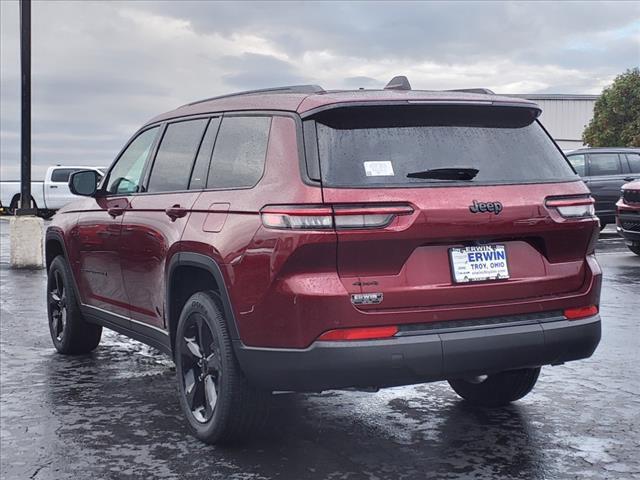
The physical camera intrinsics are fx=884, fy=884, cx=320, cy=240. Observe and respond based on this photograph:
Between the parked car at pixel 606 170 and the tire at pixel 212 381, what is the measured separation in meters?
15.7

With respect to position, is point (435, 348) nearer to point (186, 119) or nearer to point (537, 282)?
point (537, 282)

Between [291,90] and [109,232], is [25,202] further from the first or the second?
[291,90]

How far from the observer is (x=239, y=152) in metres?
4.76

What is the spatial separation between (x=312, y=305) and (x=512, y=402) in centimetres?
217

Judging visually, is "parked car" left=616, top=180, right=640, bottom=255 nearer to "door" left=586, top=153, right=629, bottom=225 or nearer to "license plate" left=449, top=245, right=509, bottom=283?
"door" left=586, top=153, right=629, bottom=225

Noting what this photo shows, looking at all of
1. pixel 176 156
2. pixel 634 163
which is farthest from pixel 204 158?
pixel 634 163

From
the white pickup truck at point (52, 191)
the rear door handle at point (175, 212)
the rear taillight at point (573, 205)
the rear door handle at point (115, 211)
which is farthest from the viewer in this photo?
the white pickup truck at point (52, 191)

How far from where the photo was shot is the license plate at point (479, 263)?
4180mm

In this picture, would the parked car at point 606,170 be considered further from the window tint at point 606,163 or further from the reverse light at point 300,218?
Result: the reverse light at point 300,218

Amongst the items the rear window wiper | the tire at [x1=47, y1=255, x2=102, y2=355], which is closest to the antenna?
the rear window wiper

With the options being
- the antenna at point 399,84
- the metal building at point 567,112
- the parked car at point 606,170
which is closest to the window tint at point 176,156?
the antenna at point 399,84

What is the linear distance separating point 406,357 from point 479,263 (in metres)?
0.60

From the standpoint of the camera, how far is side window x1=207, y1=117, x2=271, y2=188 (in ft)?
14.9

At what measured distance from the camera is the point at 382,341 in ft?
13.2
